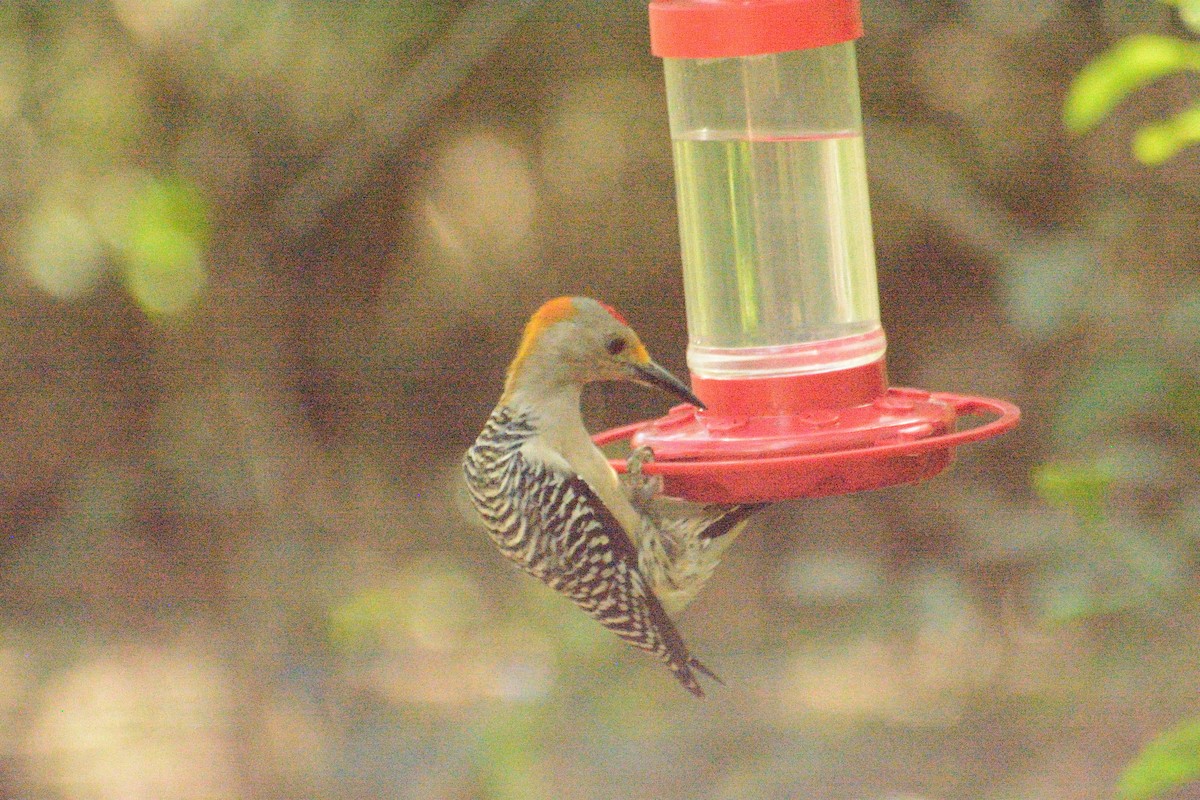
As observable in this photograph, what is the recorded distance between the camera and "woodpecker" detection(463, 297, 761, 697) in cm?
314

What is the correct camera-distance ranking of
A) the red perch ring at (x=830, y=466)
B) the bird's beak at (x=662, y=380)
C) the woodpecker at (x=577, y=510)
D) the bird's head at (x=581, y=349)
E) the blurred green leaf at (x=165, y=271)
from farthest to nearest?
the blurred green leaf at (x=165, y=271) → the woodpecker at (x=577, y=510) → the bird's head at (x=581, y=349) → the bird's beak at (x=662, y=380) → the red perch ring at (x=830, y=466)

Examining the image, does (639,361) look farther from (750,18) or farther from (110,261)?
(110,261)

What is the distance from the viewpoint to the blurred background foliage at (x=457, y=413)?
19.2 feet

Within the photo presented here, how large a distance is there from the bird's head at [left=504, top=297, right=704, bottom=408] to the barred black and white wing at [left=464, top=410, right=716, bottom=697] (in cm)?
15

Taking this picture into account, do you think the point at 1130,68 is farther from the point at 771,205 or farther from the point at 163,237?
the point at 163,237

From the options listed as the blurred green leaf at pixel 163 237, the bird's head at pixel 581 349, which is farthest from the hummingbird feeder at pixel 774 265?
the blurred green leaf at pixel 163 237

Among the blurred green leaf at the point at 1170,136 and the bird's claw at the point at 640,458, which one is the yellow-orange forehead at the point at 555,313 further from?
the blurred green leaf at the point at 1170,136

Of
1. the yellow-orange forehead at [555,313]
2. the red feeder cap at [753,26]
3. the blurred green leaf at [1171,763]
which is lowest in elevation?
the blurred green leaf at [1171,763]

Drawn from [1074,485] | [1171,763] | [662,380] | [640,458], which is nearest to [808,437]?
[640,458]

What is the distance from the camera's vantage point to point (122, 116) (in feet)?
20.2

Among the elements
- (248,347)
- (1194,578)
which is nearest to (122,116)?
(248,347)

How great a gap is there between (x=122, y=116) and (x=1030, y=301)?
3.64 meters

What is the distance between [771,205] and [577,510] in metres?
0.74

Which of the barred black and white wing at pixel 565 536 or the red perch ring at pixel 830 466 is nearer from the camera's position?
the red perch ring at pixel 830 466
